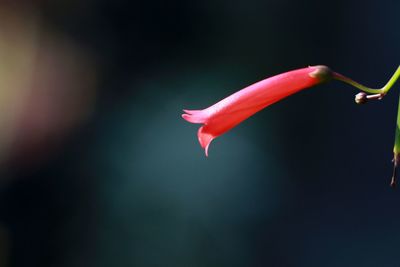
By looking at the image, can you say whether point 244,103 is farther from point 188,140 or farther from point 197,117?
point 188,140

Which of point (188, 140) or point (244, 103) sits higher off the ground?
point (244, 103)

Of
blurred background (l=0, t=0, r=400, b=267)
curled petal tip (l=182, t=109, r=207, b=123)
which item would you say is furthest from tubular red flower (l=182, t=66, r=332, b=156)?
blurred background (l=0, t=0, r=400, b=267)

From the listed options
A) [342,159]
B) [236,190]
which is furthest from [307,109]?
[236,190]

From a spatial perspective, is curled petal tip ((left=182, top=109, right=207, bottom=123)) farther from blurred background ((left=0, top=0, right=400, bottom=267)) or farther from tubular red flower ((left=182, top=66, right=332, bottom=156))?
blurred background ((left=0, top=0, right=400, bottom=267))

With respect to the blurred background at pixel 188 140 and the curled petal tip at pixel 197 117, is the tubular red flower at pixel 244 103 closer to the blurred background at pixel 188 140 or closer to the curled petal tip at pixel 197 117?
the curled petal tip at pixel 197 117

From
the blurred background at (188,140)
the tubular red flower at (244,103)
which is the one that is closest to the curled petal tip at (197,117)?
the tubular red flower at (244,103)

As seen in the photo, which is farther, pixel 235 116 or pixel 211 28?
pixel 211 28

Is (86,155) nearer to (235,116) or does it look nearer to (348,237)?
(348,237)

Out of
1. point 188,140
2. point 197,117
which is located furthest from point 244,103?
point 188,140
